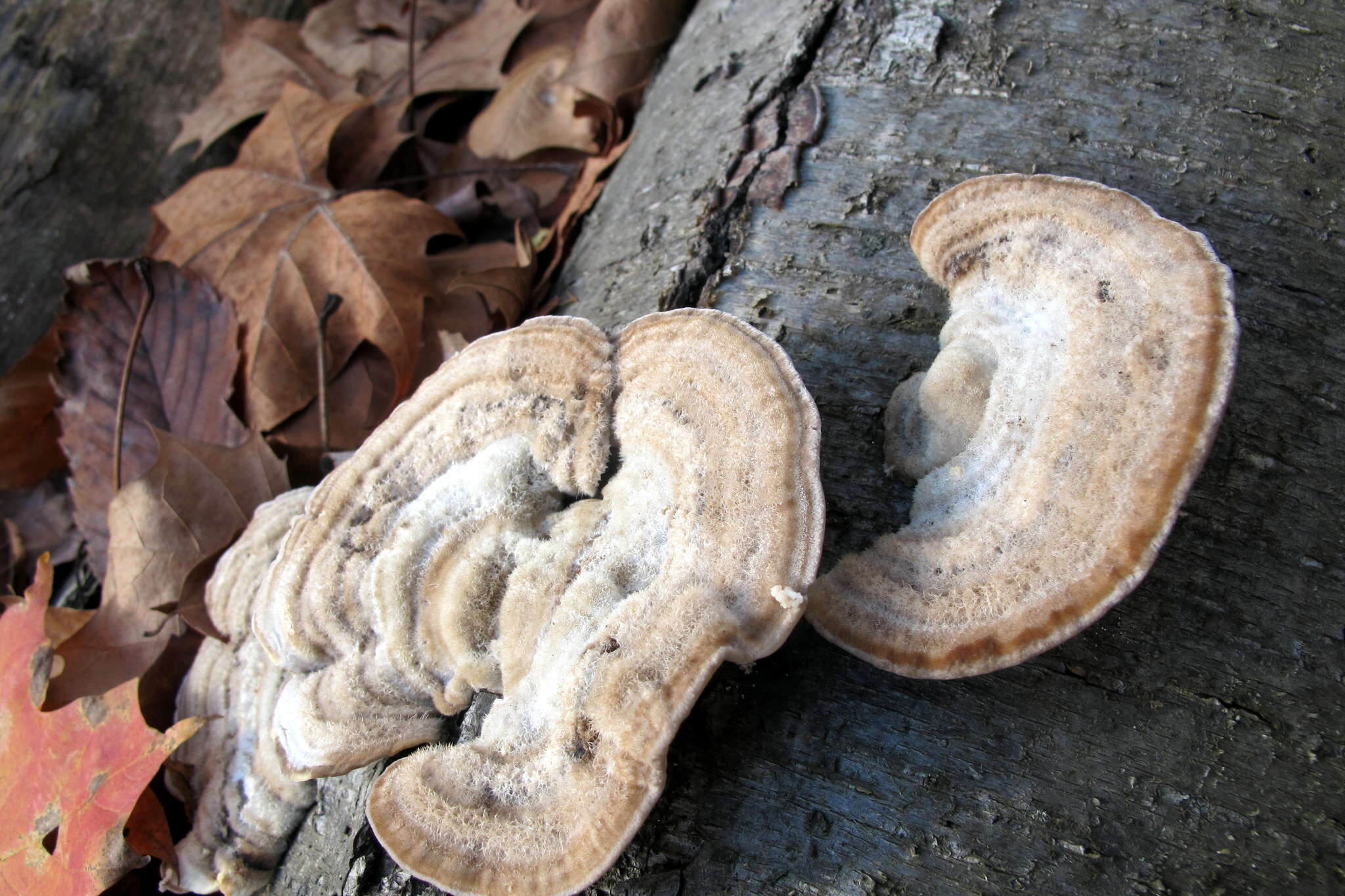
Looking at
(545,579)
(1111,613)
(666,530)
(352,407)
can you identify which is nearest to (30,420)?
(352,407)

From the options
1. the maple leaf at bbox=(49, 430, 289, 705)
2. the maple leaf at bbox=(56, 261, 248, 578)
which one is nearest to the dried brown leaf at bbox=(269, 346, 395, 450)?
the maple leaf at bbox=(56, 261, 248, 578)

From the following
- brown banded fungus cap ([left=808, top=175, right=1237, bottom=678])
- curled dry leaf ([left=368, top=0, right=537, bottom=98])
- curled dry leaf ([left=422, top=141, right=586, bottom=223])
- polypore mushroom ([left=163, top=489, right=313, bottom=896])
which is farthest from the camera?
curled dry leaf ([left=368, top=0, right=537, bottom=98])

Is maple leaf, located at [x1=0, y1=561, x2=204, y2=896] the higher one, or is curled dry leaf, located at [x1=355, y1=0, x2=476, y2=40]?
curled dry leaf, located at [x1=355, y1=0, x2=476, y2=40]

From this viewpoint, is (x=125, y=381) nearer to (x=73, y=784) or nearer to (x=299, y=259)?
(x=299, y=259)

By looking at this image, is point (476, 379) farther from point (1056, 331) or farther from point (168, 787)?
Result: point (168, 787)

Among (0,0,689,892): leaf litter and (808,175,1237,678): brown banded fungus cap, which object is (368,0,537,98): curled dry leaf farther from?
(808,175,1237,678): brown banded fungus cap
